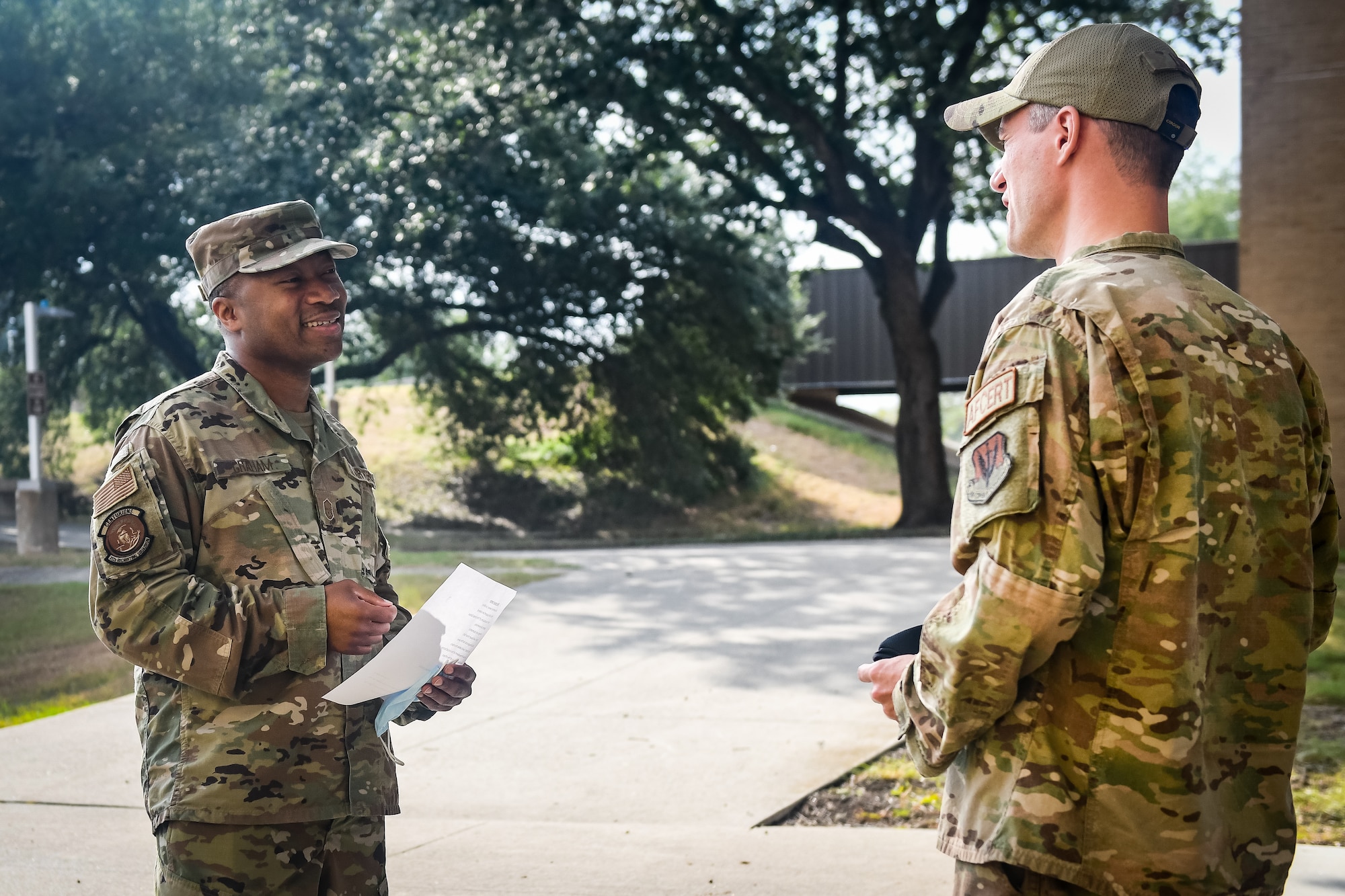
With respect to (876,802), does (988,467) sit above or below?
above

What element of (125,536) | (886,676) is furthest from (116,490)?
(886,676)

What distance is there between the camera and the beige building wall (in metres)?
13.5

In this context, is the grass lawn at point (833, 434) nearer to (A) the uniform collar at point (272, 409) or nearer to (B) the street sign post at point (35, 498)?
(B) the street sign post at point (35, 498)

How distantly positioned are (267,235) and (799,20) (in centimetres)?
1781

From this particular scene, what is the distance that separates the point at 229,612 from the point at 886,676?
131 centimetres

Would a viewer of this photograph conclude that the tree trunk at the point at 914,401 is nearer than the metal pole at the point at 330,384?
No

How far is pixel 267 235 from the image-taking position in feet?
9.29

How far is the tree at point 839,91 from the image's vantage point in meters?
18.7

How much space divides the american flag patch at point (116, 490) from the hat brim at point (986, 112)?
1709 mm

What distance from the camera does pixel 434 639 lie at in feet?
8.13

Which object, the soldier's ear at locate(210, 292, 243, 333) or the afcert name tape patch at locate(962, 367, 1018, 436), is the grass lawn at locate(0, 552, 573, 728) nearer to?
the soldier's ear at locate(210, 292, 243, 333)

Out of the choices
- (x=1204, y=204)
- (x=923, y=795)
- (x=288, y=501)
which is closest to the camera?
(x=288, y=501)

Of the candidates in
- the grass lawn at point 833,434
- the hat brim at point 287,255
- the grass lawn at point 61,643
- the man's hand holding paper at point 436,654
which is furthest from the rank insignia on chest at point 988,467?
the grass lawn at point 833,434

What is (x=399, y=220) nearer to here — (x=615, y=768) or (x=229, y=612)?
(x=615, y=768)
